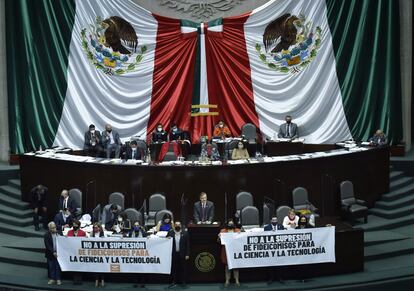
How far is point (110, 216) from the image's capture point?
19125 mm

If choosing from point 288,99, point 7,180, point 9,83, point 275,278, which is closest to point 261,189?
point 275,278

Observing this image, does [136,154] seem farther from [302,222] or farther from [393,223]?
[393,223]

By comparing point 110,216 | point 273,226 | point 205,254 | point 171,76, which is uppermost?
point 171,76

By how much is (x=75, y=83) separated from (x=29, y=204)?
5338mm

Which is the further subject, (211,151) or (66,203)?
(211,151)

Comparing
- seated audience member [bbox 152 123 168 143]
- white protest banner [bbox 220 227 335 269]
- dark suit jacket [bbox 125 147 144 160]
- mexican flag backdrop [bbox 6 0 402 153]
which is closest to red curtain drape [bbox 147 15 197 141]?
mexican flag backdrop [bbox 6 0 402 153]

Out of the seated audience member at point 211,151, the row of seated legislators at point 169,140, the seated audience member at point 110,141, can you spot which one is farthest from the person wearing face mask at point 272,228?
the seated audience member at point 110,141

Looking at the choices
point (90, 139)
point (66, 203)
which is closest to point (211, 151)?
point (90, 139)

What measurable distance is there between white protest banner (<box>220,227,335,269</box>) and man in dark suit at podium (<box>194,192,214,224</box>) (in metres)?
1.57

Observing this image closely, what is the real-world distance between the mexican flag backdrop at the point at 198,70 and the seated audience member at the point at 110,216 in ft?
23.4

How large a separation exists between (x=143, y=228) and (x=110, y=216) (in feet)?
4.59

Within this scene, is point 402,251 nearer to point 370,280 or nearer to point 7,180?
point 370,280

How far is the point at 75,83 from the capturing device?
2600cm

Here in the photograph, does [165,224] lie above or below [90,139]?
below
